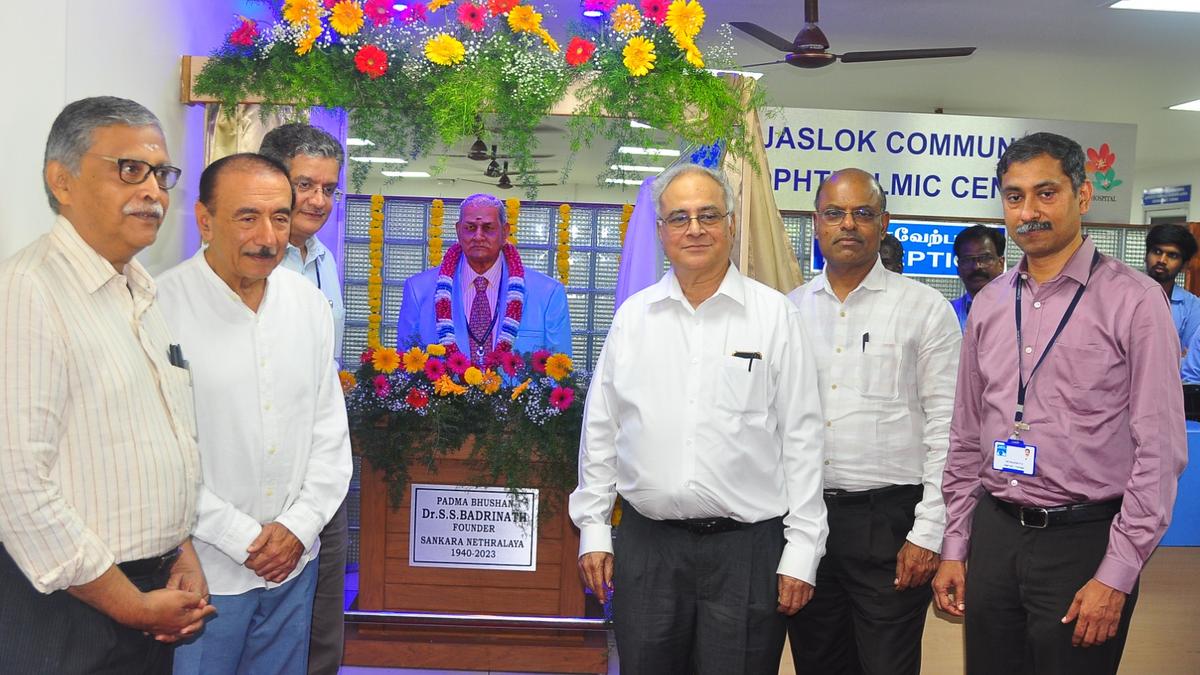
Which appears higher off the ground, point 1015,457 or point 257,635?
point 1015,457

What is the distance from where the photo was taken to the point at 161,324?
211cm

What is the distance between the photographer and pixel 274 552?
230 centimetres

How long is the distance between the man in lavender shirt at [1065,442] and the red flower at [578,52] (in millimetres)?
1961

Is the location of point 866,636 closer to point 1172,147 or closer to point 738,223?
point 738,223

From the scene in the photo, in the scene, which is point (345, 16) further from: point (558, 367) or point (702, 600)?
point (702, 600)

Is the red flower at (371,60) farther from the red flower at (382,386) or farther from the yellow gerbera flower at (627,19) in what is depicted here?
the red flower at (382,386)

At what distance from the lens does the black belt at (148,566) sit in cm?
187

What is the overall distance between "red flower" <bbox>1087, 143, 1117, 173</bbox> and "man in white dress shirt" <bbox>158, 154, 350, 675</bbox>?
851 centimetres

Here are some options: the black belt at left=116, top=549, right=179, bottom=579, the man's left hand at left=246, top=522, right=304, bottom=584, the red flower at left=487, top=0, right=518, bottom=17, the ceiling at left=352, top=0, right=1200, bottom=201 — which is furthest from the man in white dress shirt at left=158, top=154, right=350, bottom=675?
the ceiling at left=352, top=0, right=1200, bottom=201

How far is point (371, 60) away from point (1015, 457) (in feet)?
9.34

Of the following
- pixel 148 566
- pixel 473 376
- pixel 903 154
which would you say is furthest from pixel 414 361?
pixel 903 154

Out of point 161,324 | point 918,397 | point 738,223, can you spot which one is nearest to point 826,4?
point 738,223

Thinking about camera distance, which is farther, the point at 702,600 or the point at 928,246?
the point at 928,246

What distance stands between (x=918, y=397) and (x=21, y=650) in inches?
91.7
